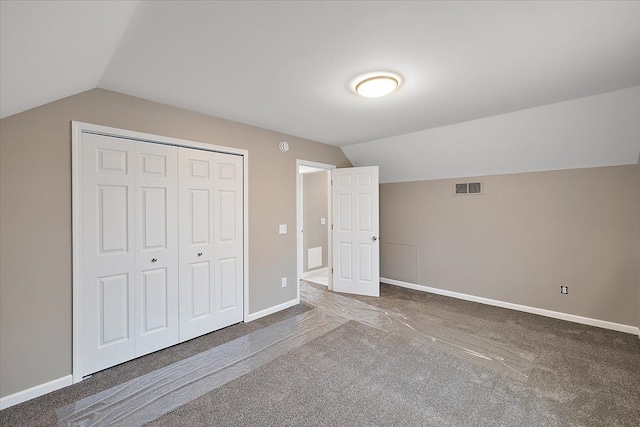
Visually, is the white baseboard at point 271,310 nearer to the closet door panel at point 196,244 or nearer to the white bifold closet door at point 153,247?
the white bifold closet door at point 153,247

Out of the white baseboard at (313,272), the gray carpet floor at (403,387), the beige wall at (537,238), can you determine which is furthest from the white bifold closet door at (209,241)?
the beige wall at (537,238)

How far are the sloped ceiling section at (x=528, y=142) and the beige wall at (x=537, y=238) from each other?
193 mm

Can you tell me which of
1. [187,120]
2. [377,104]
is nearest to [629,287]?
[377,104]

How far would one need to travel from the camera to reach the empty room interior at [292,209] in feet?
5.20

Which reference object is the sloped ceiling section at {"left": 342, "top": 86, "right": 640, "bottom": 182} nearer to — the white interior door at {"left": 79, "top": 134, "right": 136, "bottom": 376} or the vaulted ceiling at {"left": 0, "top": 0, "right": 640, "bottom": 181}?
the vaulted ceiling at {"left": 0, "top": 0, "right": 640, "bottom": 181}

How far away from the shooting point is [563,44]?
1697 mm

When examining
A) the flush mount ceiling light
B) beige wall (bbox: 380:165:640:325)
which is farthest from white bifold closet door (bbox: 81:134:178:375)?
beige wall (bbox: 380:165:640:325)

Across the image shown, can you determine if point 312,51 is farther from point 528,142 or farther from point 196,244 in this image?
point 528,142

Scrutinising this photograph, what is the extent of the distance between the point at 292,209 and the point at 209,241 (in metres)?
1.23

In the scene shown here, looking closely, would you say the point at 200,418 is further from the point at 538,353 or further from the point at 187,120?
the point at 538,353

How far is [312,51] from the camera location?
69.6 inches

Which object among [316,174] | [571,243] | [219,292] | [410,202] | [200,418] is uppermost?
[316,174]

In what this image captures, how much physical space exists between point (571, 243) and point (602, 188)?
0.71 meters

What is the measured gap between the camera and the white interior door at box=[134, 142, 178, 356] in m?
2.50
